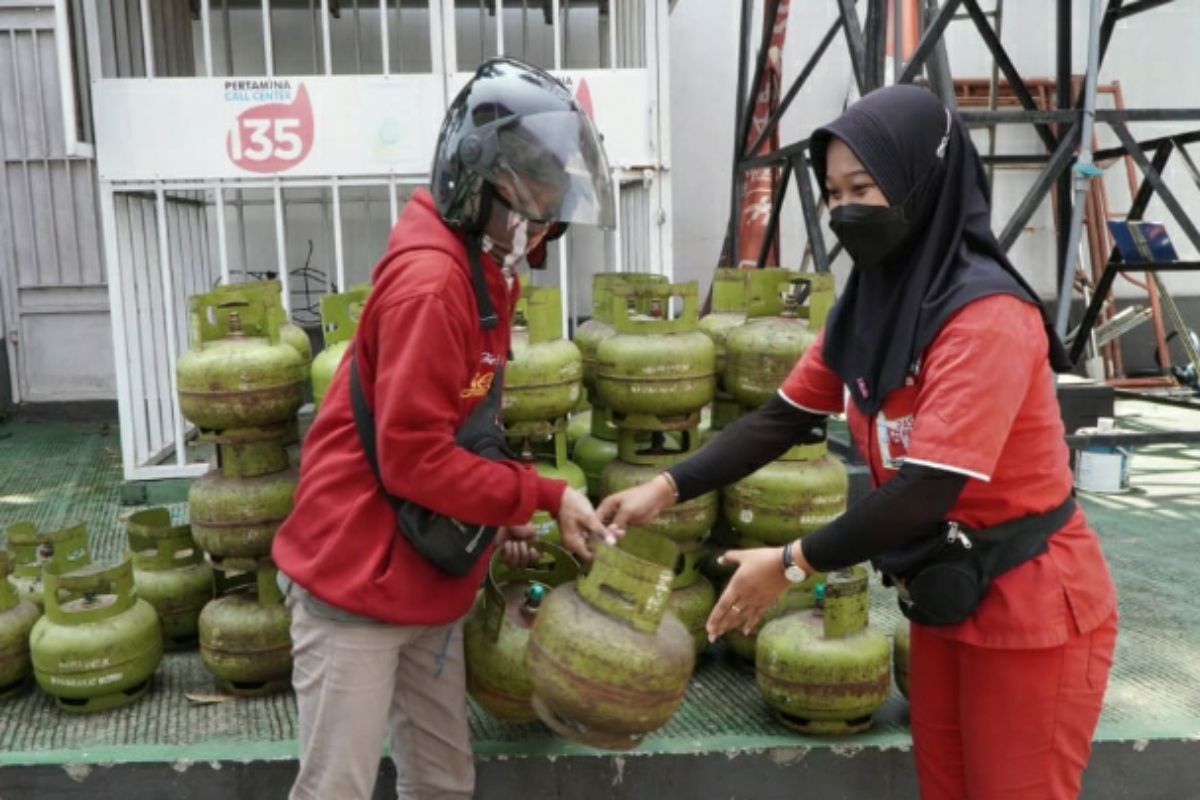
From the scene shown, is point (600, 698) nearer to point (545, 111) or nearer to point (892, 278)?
point (892, 278)

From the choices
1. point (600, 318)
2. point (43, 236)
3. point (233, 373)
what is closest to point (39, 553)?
point (233, 373)

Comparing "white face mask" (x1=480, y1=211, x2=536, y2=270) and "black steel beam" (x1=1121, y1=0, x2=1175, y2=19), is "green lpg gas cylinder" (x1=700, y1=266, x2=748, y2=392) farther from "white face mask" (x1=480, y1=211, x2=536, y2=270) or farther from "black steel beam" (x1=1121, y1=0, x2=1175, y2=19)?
"black steel beam" (x1=1121, y1=0, x2=1175, y2=19)

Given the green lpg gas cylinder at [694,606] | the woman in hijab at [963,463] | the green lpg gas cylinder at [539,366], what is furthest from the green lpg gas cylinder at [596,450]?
the woman in hijab at [963,463]

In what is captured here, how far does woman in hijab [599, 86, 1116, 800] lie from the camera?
70.1 inches

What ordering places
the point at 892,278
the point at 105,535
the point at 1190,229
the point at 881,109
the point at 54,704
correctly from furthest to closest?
the point at 1190,229 → the point at 105,535 → the point at 54,704 → the point at 892,278 → the point at 881,109

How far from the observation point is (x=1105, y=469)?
6.20 metres

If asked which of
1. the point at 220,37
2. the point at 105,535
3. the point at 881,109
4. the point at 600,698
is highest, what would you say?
the point at 220,37

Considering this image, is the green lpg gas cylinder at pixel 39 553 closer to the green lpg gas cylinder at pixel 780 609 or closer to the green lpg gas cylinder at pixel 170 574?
the green lpg gas cylinder at pixel 170 574

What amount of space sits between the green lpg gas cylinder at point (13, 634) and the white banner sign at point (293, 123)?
282cm

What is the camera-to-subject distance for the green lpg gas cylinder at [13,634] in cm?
324

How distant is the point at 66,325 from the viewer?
26.3ft

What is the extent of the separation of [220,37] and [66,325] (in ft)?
8.75

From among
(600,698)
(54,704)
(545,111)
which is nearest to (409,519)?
(600,698)

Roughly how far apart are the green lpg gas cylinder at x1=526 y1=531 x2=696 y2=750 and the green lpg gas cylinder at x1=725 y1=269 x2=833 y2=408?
130 centimetres
